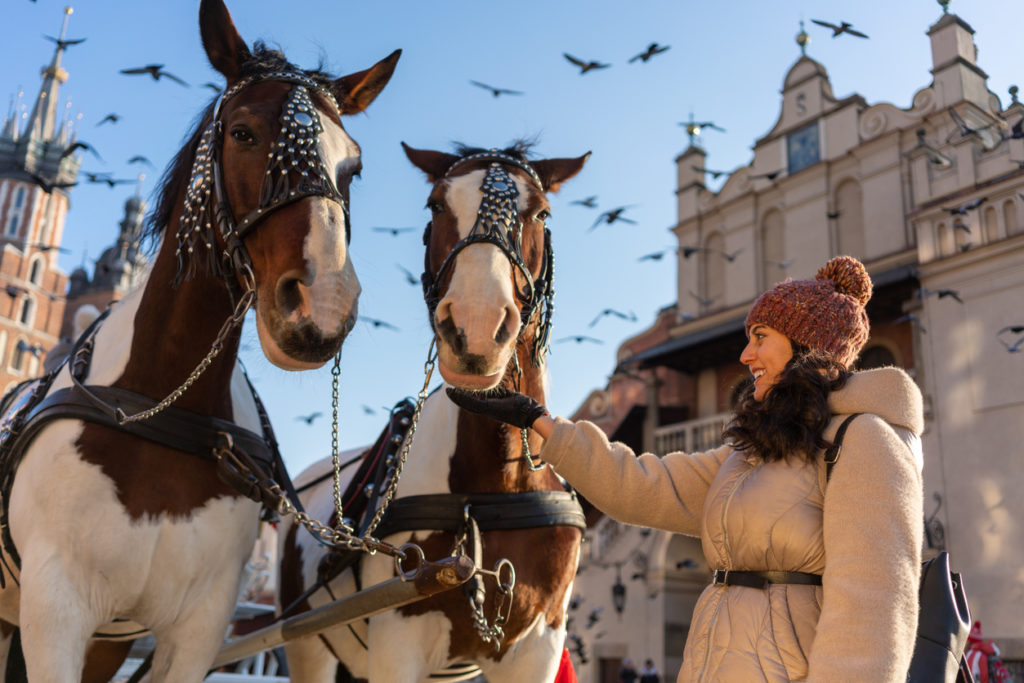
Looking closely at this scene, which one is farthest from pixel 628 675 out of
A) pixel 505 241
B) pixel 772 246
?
pixel 505 241

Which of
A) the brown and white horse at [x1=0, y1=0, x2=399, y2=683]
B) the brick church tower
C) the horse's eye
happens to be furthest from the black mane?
the brick church tower

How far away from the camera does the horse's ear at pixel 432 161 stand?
3186 millimetres

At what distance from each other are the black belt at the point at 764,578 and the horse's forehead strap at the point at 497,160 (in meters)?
1.57

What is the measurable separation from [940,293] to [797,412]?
14.1m

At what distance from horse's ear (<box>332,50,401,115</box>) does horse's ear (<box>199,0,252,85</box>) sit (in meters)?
0.30

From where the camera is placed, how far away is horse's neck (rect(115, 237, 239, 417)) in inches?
95.0

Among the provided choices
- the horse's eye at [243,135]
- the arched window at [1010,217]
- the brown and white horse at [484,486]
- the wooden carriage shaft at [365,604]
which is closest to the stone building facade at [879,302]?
the arched window at [1010,217]

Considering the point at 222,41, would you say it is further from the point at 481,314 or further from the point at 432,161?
the point at 481,314

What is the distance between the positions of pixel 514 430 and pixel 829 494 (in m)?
1.24

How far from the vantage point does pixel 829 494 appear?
1.86 meters

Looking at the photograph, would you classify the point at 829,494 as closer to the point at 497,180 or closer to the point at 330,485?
the point at 497,180

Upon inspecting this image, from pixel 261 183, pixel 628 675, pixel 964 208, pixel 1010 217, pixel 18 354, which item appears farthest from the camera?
pixel 18 354

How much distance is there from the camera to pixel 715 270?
2136 centimetres

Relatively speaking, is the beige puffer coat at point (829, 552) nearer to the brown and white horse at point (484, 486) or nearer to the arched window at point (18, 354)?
the brown and white horse at point (484, 486)
